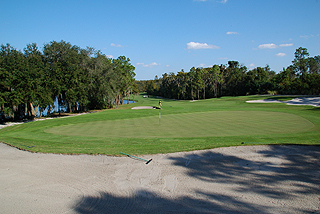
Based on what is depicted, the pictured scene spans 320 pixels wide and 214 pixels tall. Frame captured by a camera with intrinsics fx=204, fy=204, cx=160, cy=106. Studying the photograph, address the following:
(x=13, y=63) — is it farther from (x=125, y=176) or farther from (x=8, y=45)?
(x=125, y=176)

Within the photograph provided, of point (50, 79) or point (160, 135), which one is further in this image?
point (50, 79)

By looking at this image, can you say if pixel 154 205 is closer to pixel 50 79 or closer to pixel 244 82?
pixel 50 79

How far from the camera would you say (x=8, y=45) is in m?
34.2

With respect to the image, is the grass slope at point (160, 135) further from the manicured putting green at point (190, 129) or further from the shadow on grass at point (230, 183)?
the shadow on grass at point (230, 183)

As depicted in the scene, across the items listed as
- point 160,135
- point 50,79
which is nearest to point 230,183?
point 160,135

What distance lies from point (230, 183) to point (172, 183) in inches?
60.2

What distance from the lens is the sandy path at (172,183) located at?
4551mm

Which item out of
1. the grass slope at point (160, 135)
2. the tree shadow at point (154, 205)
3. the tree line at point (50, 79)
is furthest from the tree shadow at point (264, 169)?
the tree line at point (50, 79)

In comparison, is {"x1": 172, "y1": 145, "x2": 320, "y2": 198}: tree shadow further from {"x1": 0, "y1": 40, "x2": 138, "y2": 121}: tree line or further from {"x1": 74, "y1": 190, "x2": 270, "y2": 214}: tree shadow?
{"x1": 0, "y1": 40, "x2": 138, "y2": 121}: tree line

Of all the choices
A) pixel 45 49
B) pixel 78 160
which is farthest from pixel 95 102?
pixel 78 160

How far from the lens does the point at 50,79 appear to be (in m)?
34.0

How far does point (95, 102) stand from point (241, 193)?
4763 cm

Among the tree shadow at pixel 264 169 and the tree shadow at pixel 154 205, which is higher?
the tree shadow at pixel 264 169

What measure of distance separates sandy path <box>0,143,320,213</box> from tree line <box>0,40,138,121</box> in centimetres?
2501
